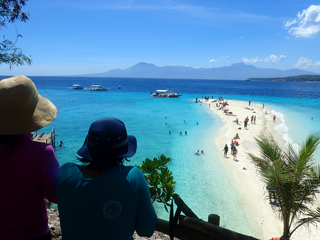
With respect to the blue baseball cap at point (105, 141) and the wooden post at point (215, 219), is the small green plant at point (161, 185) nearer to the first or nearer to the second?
the wooden post at point (215, 219)

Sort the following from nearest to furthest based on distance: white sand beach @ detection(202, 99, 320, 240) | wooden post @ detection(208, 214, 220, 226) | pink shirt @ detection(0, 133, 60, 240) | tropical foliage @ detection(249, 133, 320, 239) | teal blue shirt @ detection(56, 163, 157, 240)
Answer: teal blue shirt @ detection(56, 163, 157, 240) < pink shirt @ detection(0, 133, 60, 240) < wooden post @ detection(208, 214, 220, 226) < tropical foliage @ detection(249, 133, 320, 239) < white sand beach @ detection(202, 99, 320, 240)

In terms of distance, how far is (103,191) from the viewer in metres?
1.40

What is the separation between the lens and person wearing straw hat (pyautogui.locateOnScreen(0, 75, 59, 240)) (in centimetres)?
163

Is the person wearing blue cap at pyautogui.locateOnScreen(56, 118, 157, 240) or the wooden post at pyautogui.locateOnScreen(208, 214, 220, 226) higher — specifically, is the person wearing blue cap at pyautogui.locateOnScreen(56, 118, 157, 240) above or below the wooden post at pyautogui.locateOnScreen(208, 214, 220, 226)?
above

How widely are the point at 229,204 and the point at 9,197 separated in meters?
11.6

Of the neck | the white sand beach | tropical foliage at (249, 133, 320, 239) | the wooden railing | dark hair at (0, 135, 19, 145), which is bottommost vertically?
the white sand beach

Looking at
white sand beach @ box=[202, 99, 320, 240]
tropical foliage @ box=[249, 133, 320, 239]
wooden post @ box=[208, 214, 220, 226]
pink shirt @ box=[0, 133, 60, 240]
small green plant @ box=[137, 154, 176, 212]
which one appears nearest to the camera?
pink shirt @ box=[0, 133, 60, 240]

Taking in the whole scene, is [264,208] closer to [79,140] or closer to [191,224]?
[191,224]

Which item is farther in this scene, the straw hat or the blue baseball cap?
the straw hat

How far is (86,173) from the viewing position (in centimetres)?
147

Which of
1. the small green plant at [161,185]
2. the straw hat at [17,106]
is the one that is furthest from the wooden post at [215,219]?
the straw hat at [17,106]

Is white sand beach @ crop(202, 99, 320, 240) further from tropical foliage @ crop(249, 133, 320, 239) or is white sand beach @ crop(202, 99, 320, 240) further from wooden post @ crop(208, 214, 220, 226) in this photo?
wooden post @ crop(208, 214, 220, 226)

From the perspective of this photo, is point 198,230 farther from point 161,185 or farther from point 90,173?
point 90,173

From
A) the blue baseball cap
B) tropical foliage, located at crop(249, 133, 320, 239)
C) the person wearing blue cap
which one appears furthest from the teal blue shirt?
tropical foliage, located at crop(249, 133, 320, 239)
